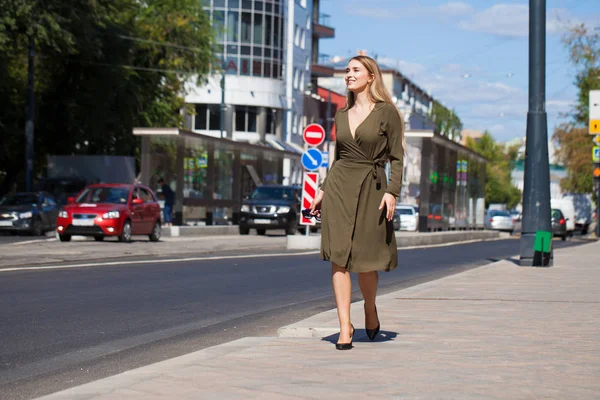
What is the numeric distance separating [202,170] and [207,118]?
141 ft

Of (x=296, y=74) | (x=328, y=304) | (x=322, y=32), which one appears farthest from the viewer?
(x=322, y=32)

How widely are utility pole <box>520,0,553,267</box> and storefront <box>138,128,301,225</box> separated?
1871 centimetres

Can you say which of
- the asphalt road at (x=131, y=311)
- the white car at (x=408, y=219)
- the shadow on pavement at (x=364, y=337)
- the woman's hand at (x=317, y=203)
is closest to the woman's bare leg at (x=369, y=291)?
the shadow on pavement at (x=364, y=337)

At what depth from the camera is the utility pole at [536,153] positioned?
20.0 metres

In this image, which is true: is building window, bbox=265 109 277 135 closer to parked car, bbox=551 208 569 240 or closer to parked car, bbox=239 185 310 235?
parked car, bbox=551 208 569 240

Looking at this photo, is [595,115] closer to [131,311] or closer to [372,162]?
[131,311]

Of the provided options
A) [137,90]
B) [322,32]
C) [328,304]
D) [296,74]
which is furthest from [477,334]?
[322,32]

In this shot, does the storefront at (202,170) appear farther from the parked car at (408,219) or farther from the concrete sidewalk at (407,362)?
the concrete sidewalk at (407,362)

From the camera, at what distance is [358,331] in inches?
353

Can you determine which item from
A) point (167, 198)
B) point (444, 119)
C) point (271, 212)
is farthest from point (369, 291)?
point (444, 119)

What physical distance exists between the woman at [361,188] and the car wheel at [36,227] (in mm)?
29328

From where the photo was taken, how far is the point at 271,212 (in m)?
41.7

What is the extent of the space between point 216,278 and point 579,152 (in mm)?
56150

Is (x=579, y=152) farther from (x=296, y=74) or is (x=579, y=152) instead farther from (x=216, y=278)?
(x=216, y=278)
